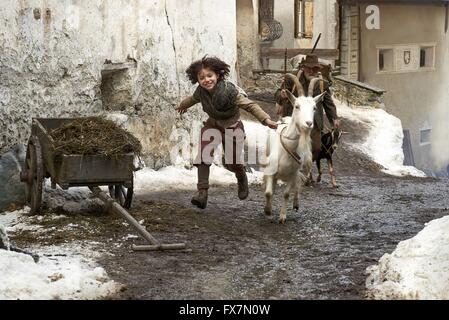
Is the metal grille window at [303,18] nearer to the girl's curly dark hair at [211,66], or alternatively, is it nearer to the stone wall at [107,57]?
the stone wall at [107,57]

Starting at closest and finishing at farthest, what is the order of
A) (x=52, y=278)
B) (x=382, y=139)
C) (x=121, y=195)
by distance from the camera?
(x=52, y=278) < (x=121, y=195) < (x=382, y=139)

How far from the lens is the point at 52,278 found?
6.90 m

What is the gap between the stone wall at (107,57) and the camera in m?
11.1

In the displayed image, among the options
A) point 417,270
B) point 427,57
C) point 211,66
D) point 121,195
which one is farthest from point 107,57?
point 427,57

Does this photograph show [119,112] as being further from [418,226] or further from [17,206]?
[418,226]

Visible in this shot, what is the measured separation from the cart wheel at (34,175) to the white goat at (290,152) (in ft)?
8.41

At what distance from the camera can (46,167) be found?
967 cm

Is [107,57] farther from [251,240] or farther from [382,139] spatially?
[382,139]

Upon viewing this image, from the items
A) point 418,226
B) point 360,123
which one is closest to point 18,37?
point 418,226

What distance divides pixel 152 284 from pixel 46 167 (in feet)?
9.70

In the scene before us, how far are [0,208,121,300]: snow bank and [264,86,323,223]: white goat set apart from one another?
3017mm

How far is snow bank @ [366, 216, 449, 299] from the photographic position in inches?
256

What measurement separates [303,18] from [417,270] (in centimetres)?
2395

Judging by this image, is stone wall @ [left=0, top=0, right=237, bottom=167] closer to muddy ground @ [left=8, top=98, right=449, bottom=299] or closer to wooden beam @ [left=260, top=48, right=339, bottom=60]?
muddy ground @ [left=8, top=98, right=449, bottom=299]
